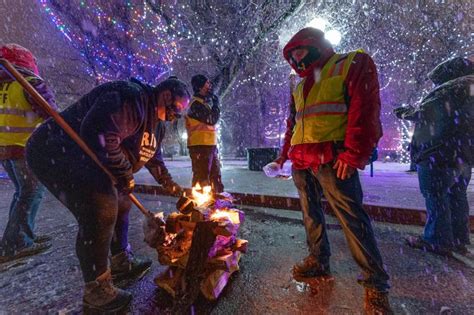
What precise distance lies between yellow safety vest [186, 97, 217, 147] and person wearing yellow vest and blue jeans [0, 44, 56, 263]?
2074mm

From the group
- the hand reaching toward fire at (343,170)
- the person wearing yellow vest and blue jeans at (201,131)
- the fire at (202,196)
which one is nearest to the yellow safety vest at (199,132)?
the person wearing yellow vest and blue jeans at (201,131)

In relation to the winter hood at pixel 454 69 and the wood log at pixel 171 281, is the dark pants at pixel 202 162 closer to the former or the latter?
the wood log at pixel 171 281

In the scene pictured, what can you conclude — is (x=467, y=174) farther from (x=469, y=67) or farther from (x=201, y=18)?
(x=201, y=18)

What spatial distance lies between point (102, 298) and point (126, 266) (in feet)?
1.89

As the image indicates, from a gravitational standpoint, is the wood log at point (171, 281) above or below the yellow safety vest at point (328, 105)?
below

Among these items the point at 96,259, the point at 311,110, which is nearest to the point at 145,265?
the point at 96,259

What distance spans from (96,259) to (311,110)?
195cm

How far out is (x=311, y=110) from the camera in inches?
77.0

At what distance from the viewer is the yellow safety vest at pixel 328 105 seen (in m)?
1.83

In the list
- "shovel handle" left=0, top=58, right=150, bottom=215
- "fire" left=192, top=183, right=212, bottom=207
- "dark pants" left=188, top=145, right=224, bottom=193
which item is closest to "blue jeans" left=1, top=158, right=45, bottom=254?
"shovel handle" left=0, top=58, right=150, bottom=215

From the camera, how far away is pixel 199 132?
4.36m

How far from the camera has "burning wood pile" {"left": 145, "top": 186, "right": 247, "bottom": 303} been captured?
6.15ft

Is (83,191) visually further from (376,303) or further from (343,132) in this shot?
(376,303)

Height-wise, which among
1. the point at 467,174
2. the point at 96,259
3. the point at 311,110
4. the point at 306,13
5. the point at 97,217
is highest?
the point at 306,13
